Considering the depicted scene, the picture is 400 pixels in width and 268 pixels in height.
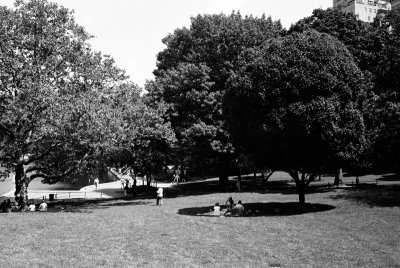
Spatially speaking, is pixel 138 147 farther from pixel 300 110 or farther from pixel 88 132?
pixel 300 110

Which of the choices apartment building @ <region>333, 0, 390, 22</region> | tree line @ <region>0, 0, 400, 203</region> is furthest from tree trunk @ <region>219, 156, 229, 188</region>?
apartment building @ <region>333, 0, 390, 22</region>

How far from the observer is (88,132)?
29062mm

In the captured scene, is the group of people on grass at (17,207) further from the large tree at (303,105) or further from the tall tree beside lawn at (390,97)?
the tall tree beside lawn at (390,97)

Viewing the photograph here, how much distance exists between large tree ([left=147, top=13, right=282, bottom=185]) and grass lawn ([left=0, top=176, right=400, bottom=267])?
45.9 feet

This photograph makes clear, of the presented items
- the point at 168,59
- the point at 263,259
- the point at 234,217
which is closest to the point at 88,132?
the point at 234,217

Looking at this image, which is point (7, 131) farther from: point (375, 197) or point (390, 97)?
point (390, 97)

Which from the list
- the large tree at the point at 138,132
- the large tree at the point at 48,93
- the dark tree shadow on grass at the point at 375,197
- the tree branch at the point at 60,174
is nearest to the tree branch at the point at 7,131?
the large tree at the point at 48,93

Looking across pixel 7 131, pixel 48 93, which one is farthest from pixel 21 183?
pixel 48 93

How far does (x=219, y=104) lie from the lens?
4388 cm

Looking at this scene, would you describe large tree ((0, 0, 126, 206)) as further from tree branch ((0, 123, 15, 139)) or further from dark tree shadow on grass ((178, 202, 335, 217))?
Result: dark tree shadow on grass ((178, 202, 335, 217))

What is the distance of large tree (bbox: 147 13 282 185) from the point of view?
141 feet

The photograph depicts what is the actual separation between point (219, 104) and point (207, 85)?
8.66 feet

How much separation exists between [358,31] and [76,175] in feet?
111

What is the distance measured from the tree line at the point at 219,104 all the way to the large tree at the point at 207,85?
0.81ft
